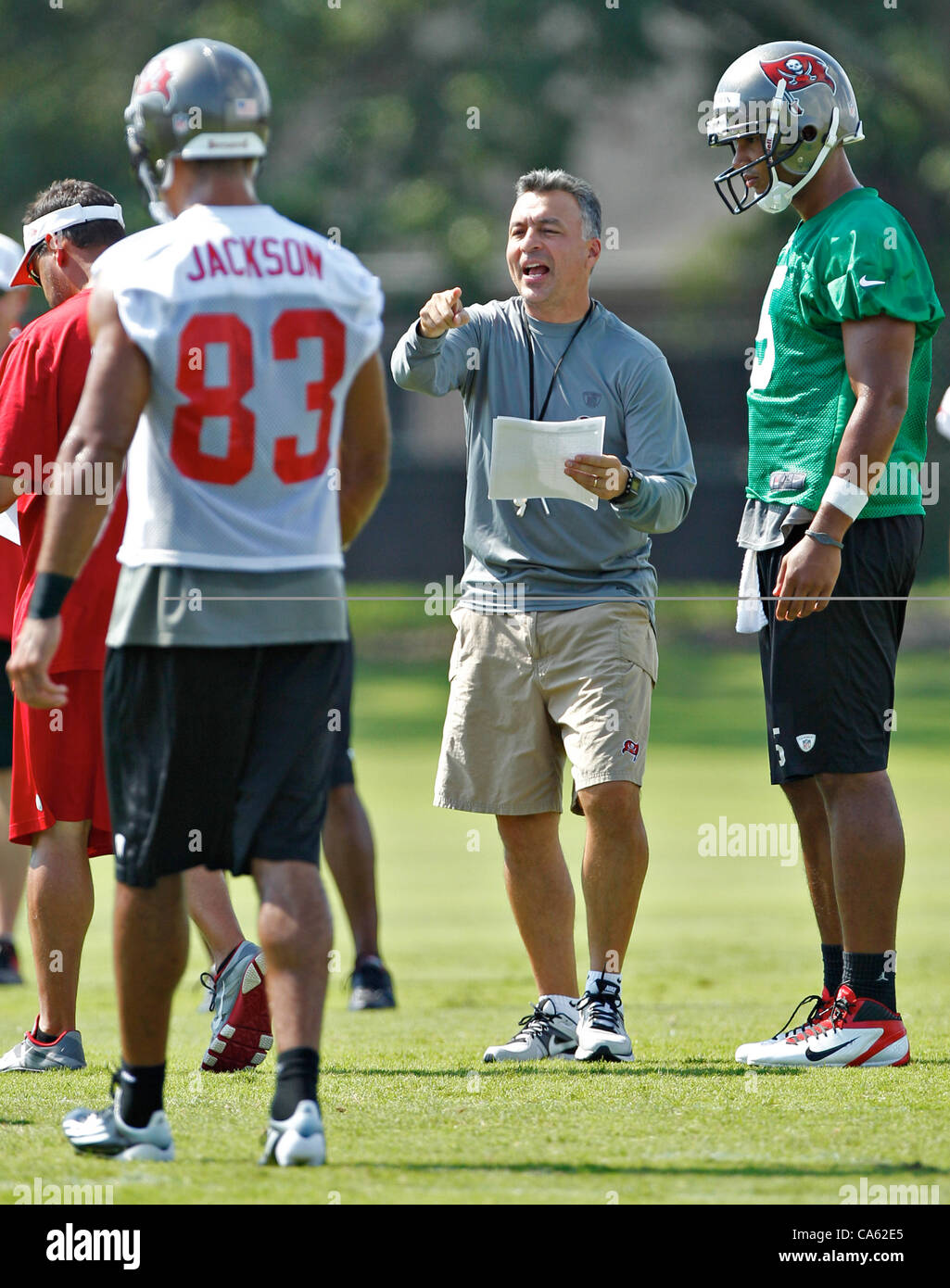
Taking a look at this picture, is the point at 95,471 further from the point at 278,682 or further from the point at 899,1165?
the point at 899,1165

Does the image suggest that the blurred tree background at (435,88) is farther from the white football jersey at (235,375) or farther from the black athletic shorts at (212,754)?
the black athletic shorts at (212,754)

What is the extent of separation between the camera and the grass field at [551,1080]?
121 inches

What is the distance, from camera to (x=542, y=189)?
4867 mm

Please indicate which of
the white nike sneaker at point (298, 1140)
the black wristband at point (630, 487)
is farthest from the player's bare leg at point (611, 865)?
the white nike sneaker at point (298, 1140)

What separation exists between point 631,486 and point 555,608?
1.32 feet

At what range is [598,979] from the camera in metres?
4.56

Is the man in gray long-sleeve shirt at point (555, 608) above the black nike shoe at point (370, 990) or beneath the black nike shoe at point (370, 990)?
above

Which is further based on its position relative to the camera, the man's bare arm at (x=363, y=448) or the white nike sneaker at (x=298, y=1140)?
the man's bare arm at (x=363, y=448)

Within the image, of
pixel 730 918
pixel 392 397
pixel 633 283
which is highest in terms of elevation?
pixel 633 283

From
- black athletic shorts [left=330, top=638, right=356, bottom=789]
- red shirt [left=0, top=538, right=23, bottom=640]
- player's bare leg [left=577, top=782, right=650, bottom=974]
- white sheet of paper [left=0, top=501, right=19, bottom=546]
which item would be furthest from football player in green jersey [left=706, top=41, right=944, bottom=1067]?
red shirt [left=0, top=538, right=23, bottom=640]

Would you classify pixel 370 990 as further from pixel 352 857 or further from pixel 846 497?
pixel 846 497

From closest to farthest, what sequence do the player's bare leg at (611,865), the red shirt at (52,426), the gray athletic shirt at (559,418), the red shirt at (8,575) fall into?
the red shirt at (52,426)
the player's bare leg at (611,865)
the gray athletic shirt at (559,418)
the red shirt at (8,575)
